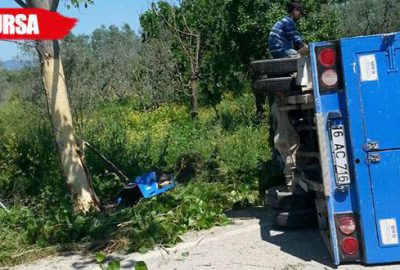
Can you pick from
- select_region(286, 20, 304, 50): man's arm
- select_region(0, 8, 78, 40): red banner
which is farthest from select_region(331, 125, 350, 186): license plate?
select_region(0, 8, 78, 40): red banner

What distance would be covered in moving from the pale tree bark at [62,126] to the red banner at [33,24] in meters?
0.12

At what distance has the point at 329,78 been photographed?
15.7ft

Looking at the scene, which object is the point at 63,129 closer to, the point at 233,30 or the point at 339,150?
the point at 339,150

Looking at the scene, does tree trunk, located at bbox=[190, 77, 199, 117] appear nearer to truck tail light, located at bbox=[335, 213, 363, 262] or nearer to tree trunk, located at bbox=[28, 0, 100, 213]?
tree trunk, located at bbox=[28, 0, 100, 213]

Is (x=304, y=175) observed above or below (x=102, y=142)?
below

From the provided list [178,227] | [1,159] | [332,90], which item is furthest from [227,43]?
[332,90]

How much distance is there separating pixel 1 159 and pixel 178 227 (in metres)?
4.77

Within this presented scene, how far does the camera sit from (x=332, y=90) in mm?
4793

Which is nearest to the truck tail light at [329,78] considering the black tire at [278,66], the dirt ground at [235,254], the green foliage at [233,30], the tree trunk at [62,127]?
the black tire at [278,66]

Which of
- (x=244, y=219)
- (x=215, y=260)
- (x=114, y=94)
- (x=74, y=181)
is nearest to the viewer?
(x=215, y=260)

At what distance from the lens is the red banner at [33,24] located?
6859mm

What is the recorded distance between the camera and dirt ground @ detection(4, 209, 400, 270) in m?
5.18

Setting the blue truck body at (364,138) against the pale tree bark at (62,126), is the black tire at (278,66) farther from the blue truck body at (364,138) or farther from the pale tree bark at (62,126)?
the pale tree bark at (62,126)

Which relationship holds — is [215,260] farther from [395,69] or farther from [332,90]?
[395,69]
